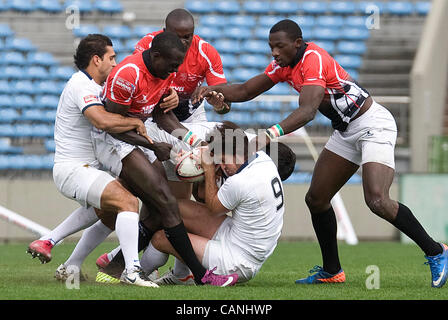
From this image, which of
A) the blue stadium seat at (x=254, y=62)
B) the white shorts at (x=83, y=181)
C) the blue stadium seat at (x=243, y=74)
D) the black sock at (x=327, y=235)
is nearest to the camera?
the white shorts at (x=83, y=181)

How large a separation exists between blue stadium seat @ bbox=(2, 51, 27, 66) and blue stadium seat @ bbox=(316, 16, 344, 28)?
6.38 metres

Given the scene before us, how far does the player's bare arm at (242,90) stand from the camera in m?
7.41

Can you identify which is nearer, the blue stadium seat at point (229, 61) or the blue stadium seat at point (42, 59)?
the blue stadium seat at point (229, 61)

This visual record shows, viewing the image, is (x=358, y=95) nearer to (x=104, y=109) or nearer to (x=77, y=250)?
(x=104, y=109)

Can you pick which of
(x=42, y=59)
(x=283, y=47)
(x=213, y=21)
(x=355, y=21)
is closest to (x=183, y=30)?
(x=283, y=47)

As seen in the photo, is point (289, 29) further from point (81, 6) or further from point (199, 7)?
point (81, 6)

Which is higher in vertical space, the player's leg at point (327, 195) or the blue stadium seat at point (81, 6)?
the blue stadium seat at point (81, 6)

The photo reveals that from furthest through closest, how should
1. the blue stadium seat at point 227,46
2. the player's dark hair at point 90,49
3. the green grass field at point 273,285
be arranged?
the blue stadium seat at point 227,46, the player's dark hair at point 90,49, the green grass field at point 273,285

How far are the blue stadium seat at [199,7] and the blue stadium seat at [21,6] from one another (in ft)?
11.4

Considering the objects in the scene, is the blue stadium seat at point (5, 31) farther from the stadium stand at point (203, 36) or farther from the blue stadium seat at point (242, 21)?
the blue stadium seat at point (242, 21)

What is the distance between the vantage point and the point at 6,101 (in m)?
16.4

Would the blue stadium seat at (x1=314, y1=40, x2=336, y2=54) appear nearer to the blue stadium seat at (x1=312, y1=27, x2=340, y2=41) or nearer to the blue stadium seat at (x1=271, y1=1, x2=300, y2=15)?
the blue stadium seat at (x1=312, y1=27, x2=340, y2=41)

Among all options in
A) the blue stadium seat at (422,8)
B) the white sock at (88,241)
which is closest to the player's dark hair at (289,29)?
the white sock at (88,241)

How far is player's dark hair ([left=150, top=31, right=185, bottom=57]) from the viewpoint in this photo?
256 inches
